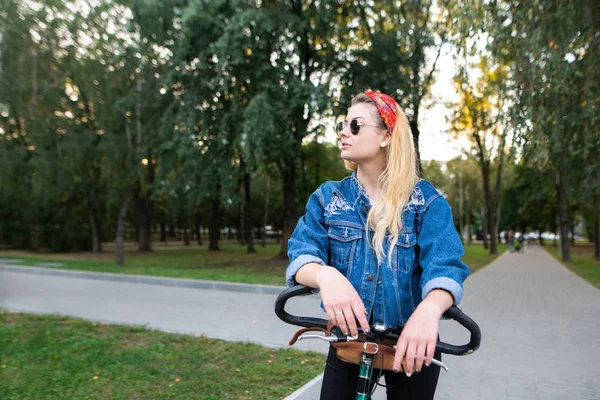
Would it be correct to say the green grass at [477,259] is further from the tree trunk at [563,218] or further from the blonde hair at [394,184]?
the blonde hair at [394,184]

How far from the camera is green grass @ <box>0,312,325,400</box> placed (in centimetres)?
446

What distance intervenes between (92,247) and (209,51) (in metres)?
19.5

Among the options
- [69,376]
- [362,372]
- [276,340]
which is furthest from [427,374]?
[276,340]

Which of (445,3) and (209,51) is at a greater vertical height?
(209,51)

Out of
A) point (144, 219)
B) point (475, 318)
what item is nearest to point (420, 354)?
point (475, 318)

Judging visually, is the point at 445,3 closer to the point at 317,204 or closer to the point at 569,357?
the point at 569,357

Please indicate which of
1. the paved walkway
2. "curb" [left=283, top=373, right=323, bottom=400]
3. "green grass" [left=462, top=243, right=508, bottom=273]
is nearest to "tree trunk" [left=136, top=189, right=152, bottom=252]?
the paved walkway

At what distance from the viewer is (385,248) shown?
1590 mm

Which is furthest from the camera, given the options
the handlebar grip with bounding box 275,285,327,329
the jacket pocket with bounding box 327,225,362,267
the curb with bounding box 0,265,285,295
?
the curb with bounding box 0,265,285,295

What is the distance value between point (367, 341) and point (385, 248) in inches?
11.3

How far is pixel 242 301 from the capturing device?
1008 cm

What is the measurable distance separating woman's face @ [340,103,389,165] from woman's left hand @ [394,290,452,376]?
0.56 m

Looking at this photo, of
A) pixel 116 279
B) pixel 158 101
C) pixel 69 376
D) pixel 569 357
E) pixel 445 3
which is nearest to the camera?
pixel 69 376

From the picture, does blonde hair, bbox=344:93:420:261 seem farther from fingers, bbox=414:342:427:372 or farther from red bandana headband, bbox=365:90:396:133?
fingers, bbox=414:342:427:372
